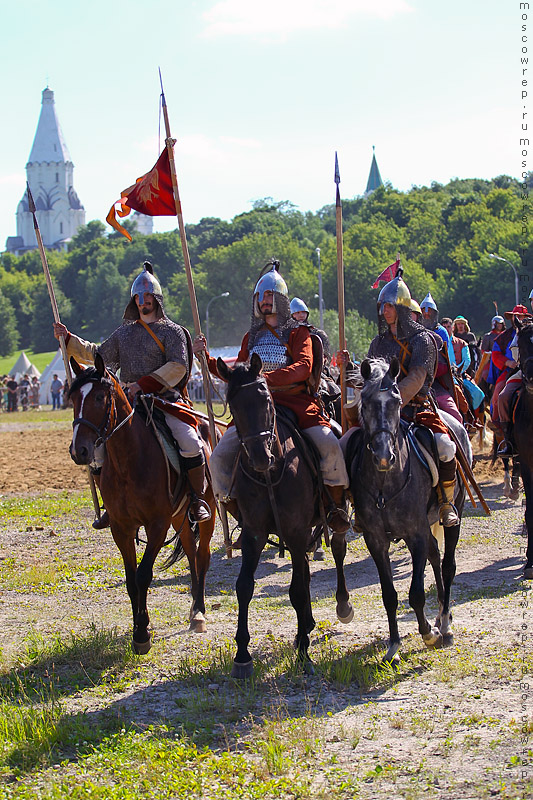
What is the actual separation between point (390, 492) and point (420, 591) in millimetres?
810

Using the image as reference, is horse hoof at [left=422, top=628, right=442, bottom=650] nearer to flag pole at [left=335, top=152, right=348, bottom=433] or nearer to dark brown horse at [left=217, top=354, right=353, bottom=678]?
dark brown horse at [left=217, top=354, right=353, bottom=678]

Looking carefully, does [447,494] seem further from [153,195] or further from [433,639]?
[153,195]

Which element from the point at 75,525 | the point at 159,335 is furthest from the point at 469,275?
the point at 159,335

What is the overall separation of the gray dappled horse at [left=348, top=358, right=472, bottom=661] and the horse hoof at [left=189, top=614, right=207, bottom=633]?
194 cm

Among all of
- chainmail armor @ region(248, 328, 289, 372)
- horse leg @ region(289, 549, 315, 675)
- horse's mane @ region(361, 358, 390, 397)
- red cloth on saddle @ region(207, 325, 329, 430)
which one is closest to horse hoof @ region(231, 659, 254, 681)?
horse leg @ region(289, 549, 315, 675)

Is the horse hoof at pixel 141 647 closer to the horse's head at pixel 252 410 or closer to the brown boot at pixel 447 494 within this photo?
the horse's head at pixel 252 410

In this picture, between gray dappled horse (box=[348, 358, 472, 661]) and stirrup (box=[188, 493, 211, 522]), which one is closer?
gray dappled horse (box=[348, 358, 472, 661])

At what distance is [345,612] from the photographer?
905 cm

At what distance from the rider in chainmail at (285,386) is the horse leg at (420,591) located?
700 mm

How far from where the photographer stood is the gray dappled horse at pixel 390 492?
7715 millimetres

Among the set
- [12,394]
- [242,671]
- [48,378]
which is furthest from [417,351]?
[48,378]

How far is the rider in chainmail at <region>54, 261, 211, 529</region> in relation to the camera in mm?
9219

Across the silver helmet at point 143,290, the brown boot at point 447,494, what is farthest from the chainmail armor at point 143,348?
the brown boot at point 447,494

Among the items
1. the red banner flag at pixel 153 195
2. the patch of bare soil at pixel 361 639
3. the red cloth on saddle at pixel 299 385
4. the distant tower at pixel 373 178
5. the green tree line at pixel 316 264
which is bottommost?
the patch of bare soil at pixel 361 639
